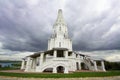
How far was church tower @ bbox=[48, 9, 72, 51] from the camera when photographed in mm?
45719

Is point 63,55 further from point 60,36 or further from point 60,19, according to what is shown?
point 60,19

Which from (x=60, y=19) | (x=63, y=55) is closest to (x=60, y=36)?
(x=60, y=19)

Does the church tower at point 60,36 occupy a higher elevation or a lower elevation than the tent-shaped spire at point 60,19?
lower

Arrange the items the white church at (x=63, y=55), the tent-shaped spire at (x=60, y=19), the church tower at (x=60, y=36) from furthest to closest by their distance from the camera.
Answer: the tent-shaped spire at (x=60, y=19)
the church tower at (x=60, y=36)
the white church at (x=63, y=55)

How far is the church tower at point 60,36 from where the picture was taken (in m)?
45.7

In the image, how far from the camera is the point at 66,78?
63.3 feet

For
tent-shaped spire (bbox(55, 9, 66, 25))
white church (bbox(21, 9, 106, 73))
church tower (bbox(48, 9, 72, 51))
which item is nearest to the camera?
white church (bbox(21, 9, 106, 73))

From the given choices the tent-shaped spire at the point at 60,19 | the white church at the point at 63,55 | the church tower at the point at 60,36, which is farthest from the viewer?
the tent-shaped spire at the point at 60,19

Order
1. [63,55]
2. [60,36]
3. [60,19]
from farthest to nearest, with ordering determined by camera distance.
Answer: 1. [60,19]
2. [60,36]
3. [63,55]

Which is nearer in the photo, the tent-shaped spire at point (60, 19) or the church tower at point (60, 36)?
the church tower at point (60, 36)

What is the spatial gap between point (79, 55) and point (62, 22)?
47.8 ft

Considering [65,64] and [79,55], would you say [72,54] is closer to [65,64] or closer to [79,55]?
[79,55]

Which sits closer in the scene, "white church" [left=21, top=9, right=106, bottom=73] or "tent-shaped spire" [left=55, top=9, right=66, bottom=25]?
"white church" [left=21, top=9, right=106, bottom=73]

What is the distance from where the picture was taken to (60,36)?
46250mm
